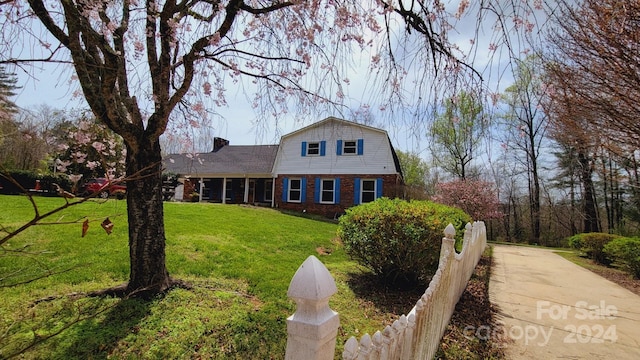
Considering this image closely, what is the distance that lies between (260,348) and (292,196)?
16273 mm

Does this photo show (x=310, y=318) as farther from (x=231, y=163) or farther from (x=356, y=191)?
(x=231, y=163)

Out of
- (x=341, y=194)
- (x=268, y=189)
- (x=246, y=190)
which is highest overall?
(x=268, y=189)

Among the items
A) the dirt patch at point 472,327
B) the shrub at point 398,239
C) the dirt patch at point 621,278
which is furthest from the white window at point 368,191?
the shrub at point 398,239

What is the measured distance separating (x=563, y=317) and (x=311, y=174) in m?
15.2

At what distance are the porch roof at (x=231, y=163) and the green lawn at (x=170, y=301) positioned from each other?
1225cm

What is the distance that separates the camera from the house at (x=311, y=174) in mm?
17969

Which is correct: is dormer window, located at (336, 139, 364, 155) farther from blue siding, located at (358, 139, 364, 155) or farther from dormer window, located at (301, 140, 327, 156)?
dormer window, located at (301, 140, 327, 156)

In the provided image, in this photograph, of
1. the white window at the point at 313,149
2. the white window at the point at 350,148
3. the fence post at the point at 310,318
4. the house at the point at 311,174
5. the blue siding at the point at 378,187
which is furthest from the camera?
the white window at the point at 313,149

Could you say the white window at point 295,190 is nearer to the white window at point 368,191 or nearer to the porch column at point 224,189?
the white window at point 368,191

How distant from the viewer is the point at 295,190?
64.8 feet

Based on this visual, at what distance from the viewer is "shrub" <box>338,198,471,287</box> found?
5.46 m

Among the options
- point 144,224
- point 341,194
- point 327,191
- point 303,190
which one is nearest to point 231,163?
point 303,190

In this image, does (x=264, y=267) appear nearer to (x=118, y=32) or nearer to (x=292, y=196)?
(x=118, y=32)

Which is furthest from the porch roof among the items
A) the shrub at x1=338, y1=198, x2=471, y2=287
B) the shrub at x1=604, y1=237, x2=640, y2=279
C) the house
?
the shrub at x1=604, y1=237, x2=640, y2=279
